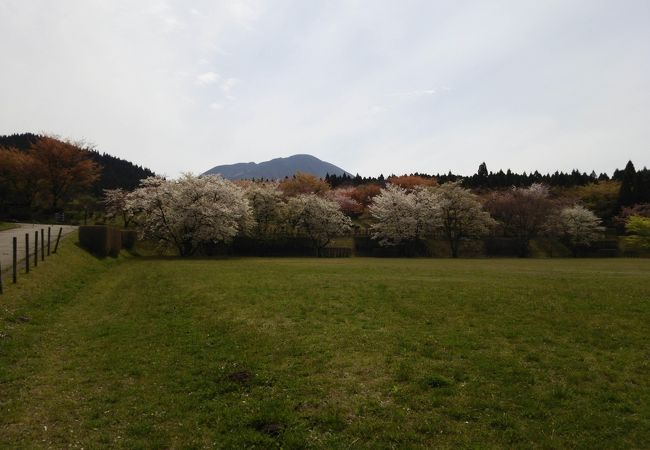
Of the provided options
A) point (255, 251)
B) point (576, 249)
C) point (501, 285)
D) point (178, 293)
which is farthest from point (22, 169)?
point (576, 249)

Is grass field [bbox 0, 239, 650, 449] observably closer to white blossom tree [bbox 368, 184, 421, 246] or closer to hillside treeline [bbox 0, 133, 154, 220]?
white blossom tree [bbox 368, 184, 421, 246]

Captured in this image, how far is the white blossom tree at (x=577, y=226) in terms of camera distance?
83.1 meters

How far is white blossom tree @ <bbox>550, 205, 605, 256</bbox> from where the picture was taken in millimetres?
83062

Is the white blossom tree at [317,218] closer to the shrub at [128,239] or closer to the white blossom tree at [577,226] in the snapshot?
the shrub at [128,239]

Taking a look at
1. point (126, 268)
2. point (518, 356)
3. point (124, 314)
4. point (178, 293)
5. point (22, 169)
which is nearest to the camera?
point (518, 356)

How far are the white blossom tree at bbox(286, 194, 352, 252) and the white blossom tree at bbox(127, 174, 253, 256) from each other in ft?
47.8

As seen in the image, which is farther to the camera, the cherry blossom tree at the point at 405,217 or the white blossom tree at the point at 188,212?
the cherry blossom tree at the point at 405,217

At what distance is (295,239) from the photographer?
73.5 meters

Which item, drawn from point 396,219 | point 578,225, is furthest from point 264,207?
point 578,225

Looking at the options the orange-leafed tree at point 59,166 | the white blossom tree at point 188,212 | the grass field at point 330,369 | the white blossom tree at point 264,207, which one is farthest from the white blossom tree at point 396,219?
the orange-leafed tree at point 59,166

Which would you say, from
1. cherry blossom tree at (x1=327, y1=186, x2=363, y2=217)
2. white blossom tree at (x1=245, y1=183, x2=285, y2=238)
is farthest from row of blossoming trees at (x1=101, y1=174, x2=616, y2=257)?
cherry blossom tree at (x1=327, y1=186, x2=363, y2=217)

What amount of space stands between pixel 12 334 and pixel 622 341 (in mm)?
21912

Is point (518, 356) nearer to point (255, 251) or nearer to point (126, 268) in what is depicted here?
point (126, 268)

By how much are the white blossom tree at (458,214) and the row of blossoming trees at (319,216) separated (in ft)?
0.56
